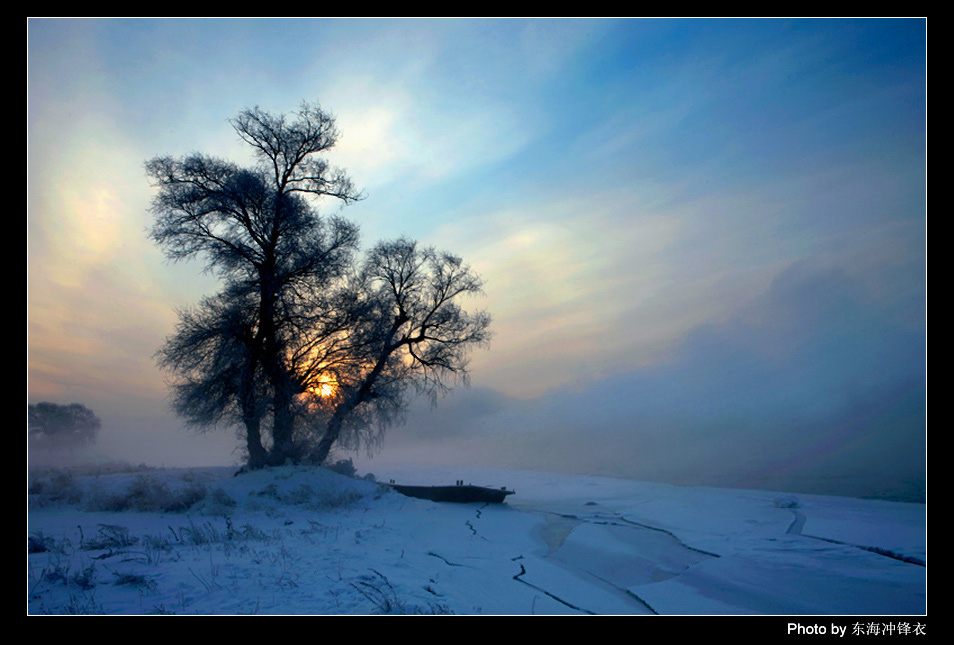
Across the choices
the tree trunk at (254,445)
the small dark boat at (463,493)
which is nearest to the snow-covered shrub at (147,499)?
the tree trunk at (254,445)

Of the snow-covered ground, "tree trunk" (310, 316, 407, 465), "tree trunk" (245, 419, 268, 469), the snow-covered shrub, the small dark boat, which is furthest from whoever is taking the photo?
"tree trunk" (310, 316, 407, 465)

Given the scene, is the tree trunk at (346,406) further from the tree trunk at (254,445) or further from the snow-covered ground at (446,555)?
the snow-covered ground at (446,555)

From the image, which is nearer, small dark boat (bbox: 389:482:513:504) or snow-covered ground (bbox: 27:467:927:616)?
snow-covered ground (bbox: 27:467:927:616)

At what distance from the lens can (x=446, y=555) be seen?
20.8ft

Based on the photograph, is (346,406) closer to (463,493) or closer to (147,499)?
(463,493)

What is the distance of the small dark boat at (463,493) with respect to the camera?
14.2 m

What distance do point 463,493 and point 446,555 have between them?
872cm

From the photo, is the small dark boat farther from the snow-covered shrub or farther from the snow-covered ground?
the snow-covered shrub

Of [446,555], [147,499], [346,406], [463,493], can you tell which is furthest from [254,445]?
[446,555]

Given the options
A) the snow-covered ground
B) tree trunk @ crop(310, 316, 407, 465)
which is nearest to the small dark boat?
the snow-covered ground

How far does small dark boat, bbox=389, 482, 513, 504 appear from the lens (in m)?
14.2

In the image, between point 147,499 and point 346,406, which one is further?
point 346,406

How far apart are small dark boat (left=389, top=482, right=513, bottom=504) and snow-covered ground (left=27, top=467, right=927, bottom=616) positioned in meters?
2.25
